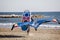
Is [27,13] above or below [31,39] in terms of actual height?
above

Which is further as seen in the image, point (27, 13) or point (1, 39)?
point (27, 13)

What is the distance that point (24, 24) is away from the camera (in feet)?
15.4

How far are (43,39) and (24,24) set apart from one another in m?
0.61

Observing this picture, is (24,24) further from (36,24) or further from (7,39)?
(7,39)

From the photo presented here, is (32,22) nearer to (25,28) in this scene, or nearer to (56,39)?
(25,28)

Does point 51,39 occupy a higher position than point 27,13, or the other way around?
point 27,13

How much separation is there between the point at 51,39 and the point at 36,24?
0.53 meters

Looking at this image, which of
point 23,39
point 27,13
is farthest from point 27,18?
Result: point 23,39

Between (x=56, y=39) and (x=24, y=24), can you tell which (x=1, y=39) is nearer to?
(x=24, y=24)

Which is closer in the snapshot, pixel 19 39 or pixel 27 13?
pixel 19 39

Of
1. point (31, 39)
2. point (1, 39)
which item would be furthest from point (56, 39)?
point (1, 39)

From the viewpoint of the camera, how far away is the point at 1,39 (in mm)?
4363

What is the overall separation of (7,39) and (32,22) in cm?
69

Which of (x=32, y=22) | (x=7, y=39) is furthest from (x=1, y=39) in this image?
(x=32, y=22)
